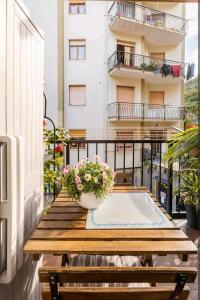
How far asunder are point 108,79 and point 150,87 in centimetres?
182

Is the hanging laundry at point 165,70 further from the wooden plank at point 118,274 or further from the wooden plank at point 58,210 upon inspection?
the wooden plank at point 118,274

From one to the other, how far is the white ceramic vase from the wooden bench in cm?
60

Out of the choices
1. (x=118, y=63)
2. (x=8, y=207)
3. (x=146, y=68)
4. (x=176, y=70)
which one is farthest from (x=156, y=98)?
(x=8, y=207)

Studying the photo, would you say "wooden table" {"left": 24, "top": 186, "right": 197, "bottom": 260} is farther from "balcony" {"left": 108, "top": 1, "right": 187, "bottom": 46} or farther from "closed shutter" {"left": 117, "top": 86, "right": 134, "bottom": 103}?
"balcony" {"left": 108, "top": 1, "right": 187, "bottom": 46}

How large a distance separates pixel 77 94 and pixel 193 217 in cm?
681

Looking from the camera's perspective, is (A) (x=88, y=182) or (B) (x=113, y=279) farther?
(A) (x=88, y=182)

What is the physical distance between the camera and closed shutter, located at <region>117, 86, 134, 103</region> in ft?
29.3

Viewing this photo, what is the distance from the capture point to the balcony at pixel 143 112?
28.6ft

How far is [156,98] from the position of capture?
9656 mm

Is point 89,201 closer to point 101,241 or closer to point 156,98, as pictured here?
point 101,241

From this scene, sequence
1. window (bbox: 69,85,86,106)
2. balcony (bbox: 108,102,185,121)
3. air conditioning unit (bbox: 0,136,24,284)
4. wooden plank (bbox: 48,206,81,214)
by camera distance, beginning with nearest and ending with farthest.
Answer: air conditioning unit (bbox: 0,136,24,284)
wooden plank (bbox: 48,206,81,214)
window (bbox: 69,85,86,106)
balcony (bbox: 108,102,185,121)

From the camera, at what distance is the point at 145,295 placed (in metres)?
0.81

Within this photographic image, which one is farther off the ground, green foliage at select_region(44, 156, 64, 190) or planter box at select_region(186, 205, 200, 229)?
green foliage at select_region(44, 156, 64, 190)

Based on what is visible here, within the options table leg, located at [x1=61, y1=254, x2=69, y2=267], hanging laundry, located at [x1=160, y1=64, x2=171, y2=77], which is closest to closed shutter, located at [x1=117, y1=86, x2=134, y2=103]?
hanging laundry, located at [x1=160, y1=64, x2=171, y2=77]
